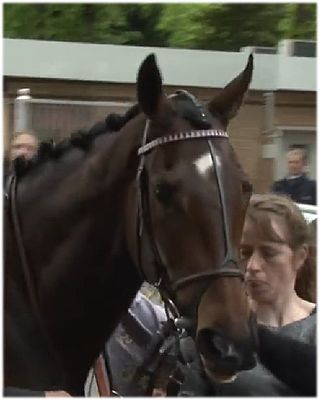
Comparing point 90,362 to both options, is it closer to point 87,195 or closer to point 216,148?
point 87,195

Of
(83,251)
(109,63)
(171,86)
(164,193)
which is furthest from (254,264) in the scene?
(109,63)

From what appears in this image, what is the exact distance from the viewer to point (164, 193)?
2348 millimetres

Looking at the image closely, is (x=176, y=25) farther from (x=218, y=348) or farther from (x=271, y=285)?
(x=218, y=348)

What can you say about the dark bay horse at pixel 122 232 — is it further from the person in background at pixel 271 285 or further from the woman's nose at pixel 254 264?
the woman's nose at pixel 254 264

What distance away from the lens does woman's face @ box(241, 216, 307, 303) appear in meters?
2.52

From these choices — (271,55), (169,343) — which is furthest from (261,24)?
(169,343)

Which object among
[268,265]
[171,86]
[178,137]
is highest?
[171,86]

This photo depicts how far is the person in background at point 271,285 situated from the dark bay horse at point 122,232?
3.1 inches

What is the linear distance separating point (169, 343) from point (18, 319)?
0.61 metres

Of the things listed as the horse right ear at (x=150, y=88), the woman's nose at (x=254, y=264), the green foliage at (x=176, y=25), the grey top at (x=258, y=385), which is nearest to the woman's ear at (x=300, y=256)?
the woman's nose at (x=254, y=264)

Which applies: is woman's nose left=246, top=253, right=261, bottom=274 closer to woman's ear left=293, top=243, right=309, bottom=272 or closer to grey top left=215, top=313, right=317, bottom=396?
woman's ear left=293, top=243, right=309, bottom=272

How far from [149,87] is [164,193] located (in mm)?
300

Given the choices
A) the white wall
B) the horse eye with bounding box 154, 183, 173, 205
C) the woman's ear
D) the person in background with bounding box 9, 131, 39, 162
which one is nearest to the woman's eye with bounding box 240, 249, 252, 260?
the woman's ear

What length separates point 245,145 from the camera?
11.9m
